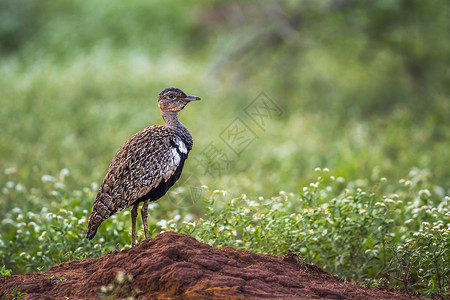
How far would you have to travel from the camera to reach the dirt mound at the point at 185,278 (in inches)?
145

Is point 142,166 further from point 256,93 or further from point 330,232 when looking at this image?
point 256,93

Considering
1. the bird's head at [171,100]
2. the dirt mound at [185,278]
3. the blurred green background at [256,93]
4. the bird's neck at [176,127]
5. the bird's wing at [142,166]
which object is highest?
the blurred green background at [256,93]

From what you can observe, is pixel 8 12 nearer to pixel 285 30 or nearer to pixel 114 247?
pixel 285 30

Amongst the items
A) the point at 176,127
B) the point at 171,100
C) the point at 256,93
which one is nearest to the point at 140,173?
the point at 176,127

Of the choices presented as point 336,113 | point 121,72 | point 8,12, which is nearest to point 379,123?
point 336,113

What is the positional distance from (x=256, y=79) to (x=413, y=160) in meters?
6.15

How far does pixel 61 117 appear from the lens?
11188 millimetres

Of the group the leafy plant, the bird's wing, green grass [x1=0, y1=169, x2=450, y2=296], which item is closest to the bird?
the bird's wing

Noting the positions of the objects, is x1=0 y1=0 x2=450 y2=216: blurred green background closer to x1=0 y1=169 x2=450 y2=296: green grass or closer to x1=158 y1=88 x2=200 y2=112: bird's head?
x1=0 y1=169 x2=450 y2=296: green grass

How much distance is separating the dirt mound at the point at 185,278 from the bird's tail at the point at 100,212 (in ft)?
1.05

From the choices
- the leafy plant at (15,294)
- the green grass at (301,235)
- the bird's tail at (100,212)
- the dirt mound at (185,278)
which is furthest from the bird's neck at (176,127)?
the leafy plant at (15,294)

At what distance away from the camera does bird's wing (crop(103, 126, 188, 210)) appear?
477 centimetres

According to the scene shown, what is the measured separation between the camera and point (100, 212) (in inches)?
187

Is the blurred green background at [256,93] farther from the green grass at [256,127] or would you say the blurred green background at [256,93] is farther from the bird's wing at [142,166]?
the bird's wing at [142,166]
